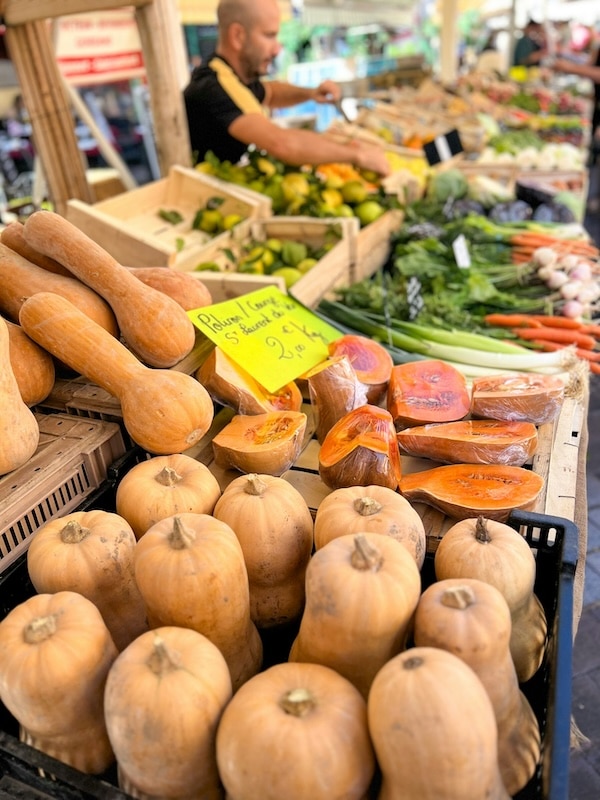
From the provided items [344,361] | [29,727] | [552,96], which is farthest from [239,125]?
[552,96]

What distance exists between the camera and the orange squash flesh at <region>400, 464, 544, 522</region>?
1328 millimetres

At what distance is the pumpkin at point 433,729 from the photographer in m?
0.75

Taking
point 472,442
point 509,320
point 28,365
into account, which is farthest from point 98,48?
point 472,442

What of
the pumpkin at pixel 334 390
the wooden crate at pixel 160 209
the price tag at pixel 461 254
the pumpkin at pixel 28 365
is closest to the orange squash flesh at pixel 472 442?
the pumpkin at pixel 334 390

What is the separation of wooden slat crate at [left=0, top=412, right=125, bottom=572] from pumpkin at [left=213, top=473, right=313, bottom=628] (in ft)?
1.21

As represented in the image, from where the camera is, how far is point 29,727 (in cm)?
93

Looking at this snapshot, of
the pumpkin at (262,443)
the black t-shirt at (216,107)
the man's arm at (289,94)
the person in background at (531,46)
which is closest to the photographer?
the pumpkin at (262,443)

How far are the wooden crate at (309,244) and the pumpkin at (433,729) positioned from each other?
67.4 inches

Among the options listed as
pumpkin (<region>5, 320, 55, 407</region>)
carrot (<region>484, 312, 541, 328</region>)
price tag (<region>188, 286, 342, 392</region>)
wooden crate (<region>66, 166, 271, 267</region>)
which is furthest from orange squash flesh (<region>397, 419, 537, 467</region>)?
wooden crate (<region>66, 166, 271, 267</region>)

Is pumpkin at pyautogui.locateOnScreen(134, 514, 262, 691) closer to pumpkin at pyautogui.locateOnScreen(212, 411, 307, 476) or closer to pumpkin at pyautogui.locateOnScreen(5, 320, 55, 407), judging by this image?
pumpkin at pyautogui.locateOnScreen(212, 411, 307, 476)

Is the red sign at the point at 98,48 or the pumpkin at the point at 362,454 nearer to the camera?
the pumpkin at the point at 362,454

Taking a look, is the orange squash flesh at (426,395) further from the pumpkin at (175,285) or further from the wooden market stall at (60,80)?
the wooden market stall at (60,80)

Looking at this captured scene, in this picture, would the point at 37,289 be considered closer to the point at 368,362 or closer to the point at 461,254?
the point at 368,362

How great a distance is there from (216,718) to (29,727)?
0.31m
